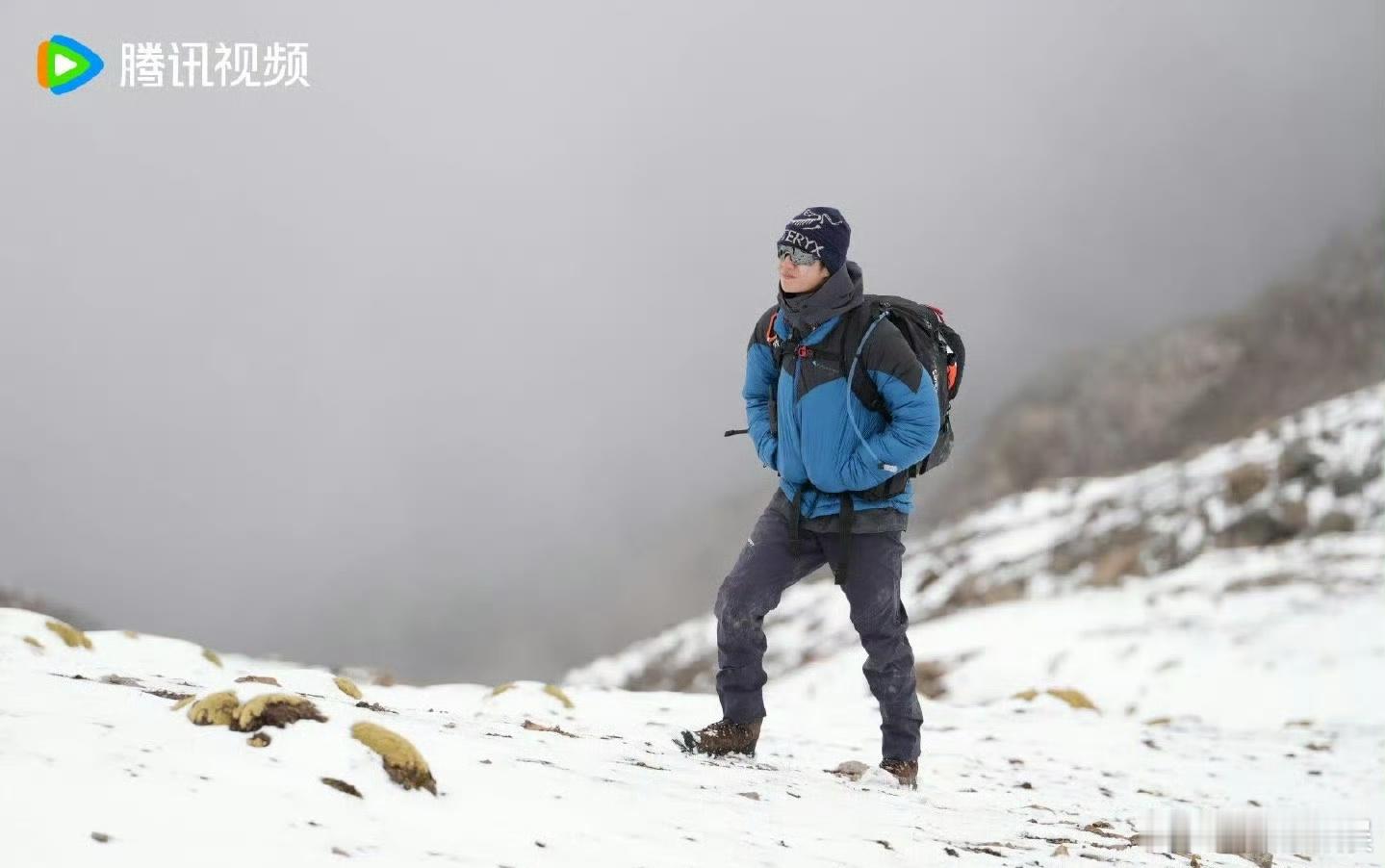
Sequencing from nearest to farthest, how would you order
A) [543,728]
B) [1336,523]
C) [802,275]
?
[802,275] → [543,728] → [1336,523]

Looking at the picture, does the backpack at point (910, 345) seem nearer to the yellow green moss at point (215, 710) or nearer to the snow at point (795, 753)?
the snow at point (795, 753)

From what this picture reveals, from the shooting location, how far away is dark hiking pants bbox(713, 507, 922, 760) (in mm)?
6633

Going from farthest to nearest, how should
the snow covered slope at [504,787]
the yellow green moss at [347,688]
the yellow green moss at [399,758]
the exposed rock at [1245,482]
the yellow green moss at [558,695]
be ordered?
the exposed rock at [1245,482] → the yellow green moss at [558,695] → the yellow green moss at [347,688] → the yellow green moss at [399,758] → the snow covered slope at [504,787]

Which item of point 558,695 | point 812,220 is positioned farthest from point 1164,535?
point 812,220

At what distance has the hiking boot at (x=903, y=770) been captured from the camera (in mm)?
6992

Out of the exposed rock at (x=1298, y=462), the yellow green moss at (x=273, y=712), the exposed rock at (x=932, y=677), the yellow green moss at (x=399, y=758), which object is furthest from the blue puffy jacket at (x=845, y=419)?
the exposed rock at (x=1298, y=462)

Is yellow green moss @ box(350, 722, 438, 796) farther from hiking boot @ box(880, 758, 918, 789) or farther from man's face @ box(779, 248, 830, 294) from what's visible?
hiking boot @ box(880, 758, 918, 789)

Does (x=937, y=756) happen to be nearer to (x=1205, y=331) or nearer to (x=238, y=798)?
(x=238, y=798)

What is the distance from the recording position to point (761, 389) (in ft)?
23.0

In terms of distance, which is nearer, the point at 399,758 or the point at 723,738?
the point at 399,758

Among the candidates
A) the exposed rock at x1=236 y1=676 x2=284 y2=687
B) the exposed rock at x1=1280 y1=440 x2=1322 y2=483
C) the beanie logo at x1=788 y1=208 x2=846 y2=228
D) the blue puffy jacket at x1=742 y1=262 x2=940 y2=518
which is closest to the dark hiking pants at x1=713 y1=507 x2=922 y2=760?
the blue puffy jacket at x1=742 y1=262 x2=940 y2=518

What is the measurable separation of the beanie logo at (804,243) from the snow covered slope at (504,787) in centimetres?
301

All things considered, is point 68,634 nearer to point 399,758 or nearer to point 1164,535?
point 399,758

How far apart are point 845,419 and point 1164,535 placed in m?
24.2
